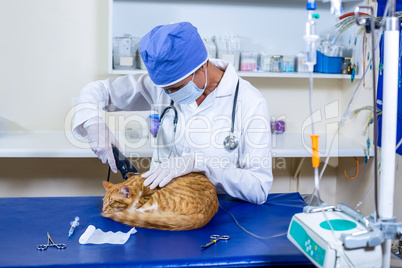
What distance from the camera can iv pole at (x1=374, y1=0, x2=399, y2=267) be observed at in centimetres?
91

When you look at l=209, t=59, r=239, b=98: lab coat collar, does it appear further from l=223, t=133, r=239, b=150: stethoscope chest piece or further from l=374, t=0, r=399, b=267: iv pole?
l=374, t=0, r=399, b=267: iv pole

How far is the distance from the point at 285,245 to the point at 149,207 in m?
0.41

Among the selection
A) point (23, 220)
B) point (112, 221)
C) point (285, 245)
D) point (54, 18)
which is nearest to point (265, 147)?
point (285, 245)

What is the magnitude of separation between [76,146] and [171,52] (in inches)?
44.7

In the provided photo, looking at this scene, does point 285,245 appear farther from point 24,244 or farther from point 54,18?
point 54,18

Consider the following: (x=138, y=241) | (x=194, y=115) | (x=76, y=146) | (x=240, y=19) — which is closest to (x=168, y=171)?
(x=138, y=241)

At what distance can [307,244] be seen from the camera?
3.21ft

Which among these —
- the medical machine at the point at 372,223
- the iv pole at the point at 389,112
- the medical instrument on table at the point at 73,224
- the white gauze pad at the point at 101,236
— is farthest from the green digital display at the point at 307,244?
the medical instrument on table at the point at 73,224

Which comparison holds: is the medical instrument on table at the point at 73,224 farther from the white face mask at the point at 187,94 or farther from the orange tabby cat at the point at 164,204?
the white face mask at the point at 187,94

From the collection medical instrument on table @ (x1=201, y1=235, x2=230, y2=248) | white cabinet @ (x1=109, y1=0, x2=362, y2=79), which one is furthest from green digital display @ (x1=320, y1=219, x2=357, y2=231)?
white cabinet @ (x1=109, y1=0, x2=362, y2=79)

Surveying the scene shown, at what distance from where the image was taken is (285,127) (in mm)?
2922

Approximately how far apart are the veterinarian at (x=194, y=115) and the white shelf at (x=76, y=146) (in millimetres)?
540

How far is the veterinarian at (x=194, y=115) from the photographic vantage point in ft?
5.00

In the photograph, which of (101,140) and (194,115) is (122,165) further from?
(194,115)
